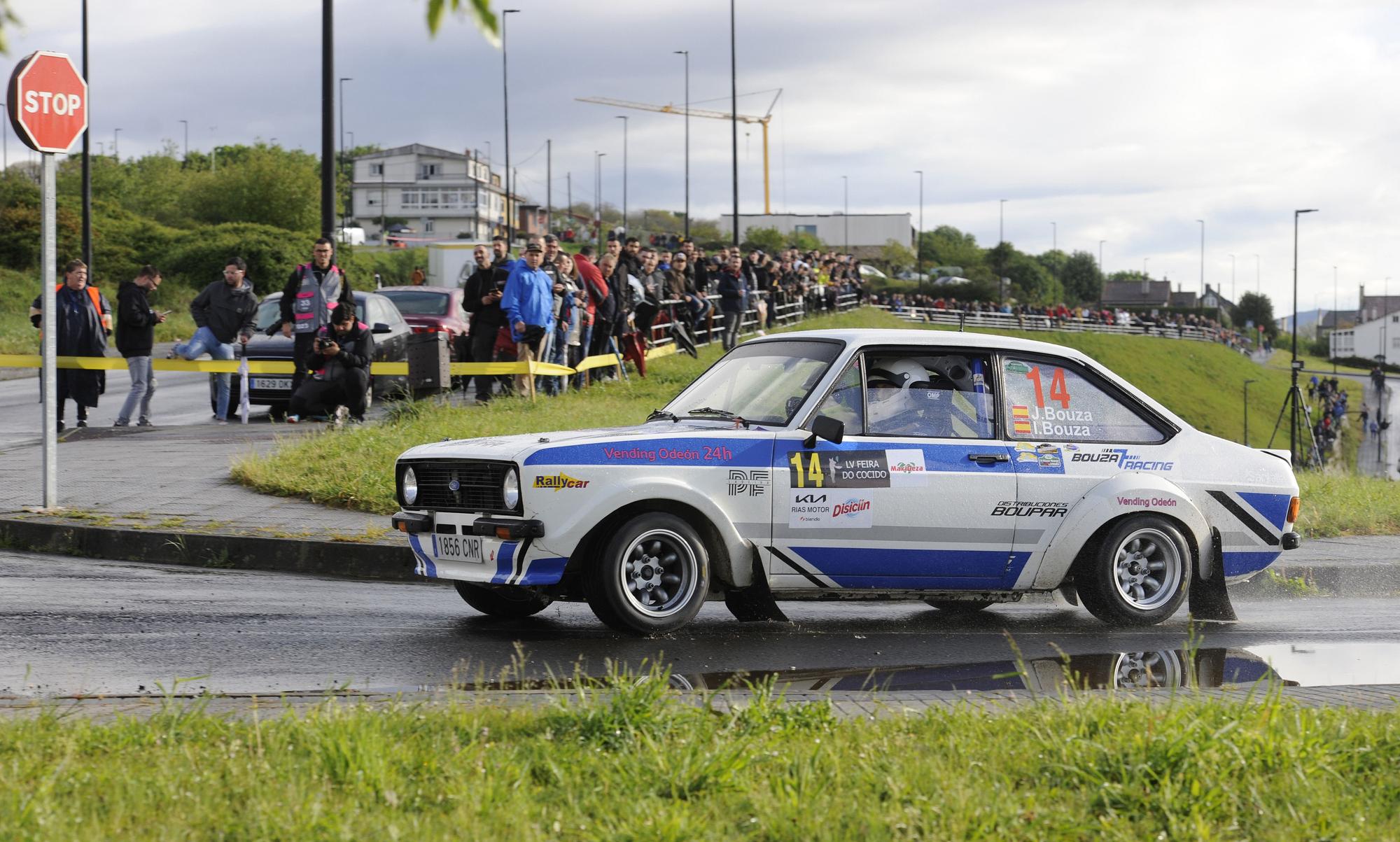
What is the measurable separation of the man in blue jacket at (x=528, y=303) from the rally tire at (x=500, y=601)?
9059mm

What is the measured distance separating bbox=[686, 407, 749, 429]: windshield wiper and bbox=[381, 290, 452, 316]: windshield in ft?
47.1

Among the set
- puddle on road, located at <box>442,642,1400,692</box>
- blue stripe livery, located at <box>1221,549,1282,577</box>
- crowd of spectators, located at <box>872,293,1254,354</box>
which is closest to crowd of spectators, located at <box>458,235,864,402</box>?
blue stripe livery, located at <box>1221,549,1282,577</box>

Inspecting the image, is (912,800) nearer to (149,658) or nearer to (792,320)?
(149,658)

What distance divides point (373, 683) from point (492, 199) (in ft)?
506

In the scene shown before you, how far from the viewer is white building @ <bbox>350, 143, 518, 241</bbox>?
5753 inches

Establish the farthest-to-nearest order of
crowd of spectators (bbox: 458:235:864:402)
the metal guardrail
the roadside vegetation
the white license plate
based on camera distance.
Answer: the metal guardrail → crowd of spectators (bbox: 458:235:864:402) → the roadside vegetation → the white license plate

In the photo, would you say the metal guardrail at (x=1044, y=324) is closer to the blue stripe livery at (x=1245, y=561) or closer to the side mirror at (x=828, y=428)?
the blue stripe livery at (x=1245, y=561)

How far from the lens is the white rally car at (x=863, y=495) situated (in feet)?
23.5

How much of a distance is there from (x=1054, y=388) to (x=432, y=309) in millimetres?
15026

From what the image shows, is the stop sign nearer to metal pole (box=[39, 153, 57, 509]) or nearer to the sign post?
the sign post

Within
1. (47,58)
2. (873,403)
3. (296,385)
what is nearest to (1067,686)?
(873,403)

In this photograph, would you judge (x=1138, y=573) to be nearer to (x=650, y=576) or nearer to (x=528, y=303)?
(x=650, y=576)

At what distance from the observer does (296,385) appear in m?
17.5

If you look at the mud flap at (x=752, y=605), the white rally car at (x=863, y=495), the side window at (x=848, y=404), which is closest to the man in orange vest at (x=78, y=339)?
the white rally car at (x=863, y=495)
